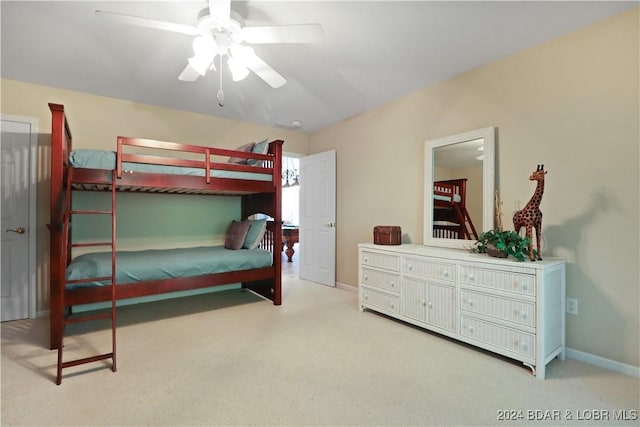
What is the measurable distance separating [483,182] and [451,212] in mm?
426

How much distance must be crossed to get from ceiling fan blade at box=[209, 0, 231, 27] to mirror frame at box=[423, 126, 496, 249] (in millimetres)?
2260

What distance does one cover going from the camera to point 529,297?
204 centimetres

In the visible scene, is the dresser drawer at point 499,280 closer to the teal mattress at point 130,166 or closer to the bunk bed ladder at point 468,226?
the bunk bed ladder at point 468,226

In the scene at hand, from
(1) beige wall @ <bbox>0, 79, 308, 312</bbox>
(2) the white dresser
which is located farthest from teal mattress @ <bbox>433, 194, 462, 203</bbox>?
(1) beige wall @ <bbox>0, 79, 308, 312</bbox>

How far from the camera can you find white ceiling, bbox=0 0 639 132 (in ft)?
6.66

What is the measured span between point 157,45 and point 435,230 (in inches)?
120

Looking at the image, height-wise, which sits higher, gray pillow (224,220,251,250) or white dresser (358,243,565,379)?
gray pillow (224,220,251,250)

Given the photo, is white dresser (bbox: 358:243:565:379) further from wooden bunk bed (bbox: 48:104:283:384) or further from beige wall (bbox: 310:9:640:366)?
wooden bunk bed (bbox: 48:104:283:384)

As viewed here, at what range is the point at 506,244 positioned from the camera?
7.35 ft

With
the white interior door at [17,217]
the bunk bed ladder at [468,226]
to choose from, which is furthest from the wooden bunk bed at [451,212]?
the white interior door at [17,217]

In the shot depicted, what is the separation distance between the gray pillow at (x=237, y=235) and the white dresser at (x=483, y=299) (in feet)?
5.67

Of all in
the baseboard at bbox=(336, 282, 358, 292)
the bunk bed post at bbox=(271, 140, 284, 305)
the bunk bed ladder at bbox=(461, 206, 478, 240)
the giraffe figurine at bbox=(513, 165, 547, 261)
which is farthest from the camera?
the baseboard at bbox=(336, 282, 358, 292)

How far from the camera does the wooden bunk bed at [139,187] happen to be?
2309mm

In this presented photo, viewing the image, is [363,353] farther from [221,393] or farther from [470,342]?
[221,393]
